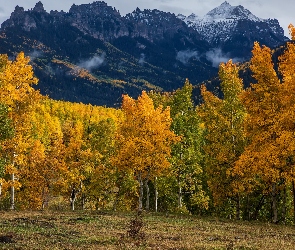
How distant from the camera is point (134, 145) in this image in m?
39.2

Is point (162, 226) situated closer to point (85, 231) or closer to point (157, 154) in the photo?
point (85, 231)

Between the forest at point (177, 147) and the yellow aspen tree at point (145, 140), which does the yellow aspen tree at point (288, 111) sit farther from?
the yellow aspen tree at point (145, 140)

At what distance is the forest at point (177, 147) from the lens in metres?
31.7

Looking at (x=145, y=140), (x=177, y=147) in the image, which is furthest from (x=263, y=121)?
(x=177, y=147)

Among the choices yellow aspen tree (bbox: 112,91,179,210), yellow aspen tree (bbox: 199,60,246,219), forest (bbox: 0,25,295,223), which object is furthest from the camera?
yellow aspen tree (bbox: 112,91,179,210)

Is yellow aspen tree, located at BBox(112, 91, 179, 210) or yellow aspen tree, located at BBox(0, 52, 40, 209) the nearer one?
yellow aspen tree, located at BBox(0, 52, 40, 209)

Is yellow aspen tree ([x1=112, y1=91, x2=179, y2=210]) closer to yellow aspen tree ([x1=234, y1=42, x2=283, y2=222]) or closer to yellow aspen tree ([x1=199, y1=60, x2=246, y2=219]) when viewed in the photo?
yellow aspen tree ([x1=199, y1=60, x2=246, y2=219])

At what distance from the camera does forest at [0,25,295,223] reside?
31719 mm

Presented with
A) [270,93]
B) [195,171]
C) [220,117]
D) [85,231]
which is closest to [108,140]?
[195,171]

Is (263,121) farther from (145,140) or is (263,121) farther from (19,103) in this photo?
(19,103)

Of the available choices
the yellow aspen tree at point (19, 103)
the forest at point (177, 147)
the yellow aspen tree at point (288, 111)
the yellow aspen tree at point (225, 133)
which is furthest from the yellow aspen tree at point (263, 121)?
the yellow aspen tree at point (19, 103)

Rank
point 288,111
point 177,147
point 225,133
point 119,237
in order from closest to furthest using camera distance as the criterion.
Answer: point 119,237 → point 288,111 → point 225,133 → point 177,147

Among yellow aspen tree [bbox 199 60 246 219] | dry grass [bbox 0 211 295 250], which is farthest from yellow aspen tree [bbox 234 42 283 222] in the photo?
dry grass [bbox 0 211 295 250]

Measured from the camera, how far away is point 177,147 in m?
45.8
